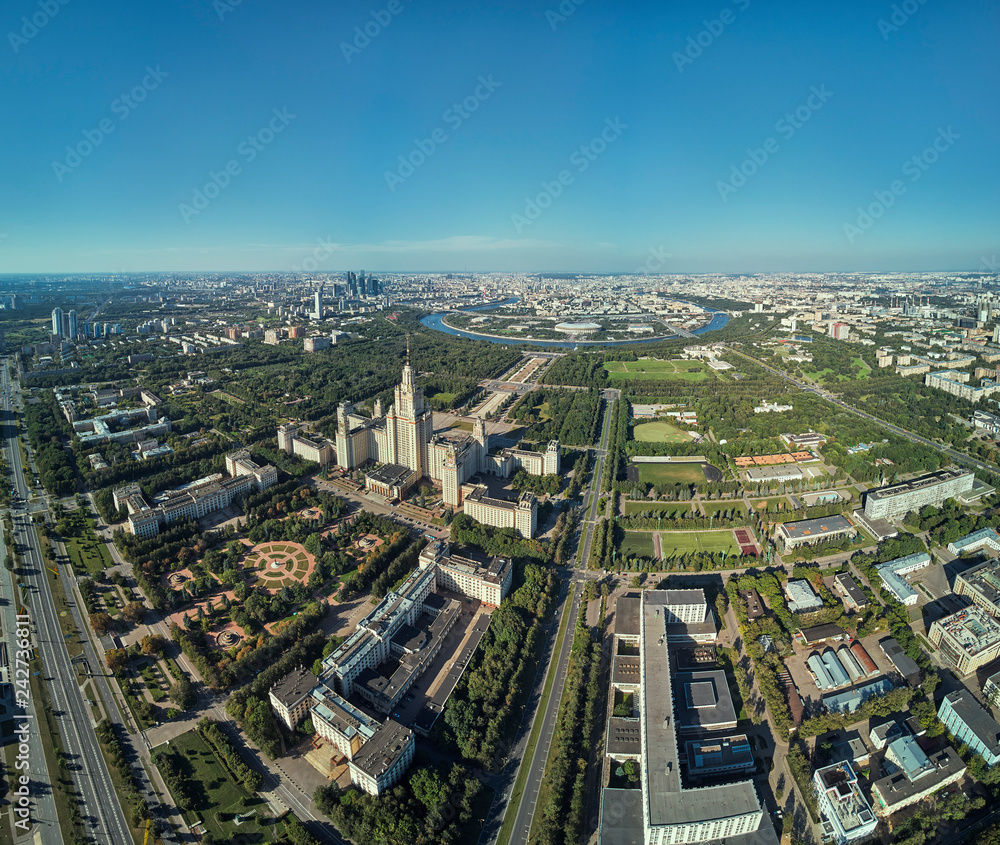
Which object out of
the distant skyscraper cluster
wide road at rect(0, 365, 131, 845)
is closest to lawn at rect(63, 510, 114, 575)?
A: wide road at rect(0, 365, 131, 845)

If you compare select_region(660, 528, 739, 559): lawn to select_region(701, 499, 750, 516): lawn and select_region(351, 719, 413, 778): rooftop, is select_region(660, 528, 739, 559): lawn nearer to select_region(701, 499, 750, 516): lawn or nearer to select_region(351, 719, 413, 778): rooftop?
select_region(701, 499, 750, 516): lawn

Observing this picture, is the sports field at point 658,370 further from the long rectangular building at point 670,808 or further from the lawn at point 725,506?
the long rectangular building at point 670,808

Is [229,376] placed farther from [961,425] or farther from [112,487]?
[961,425]

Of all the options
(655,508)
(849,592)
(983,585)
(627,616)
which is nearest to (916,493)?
(983,585)

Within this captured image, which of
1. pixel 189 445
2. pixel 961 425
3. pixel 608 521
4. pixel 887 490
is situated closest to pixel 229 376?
pixel 189 445

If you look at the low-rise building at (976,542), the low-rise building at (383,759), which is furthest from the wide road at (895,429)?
the low-rise building at (383,759)
